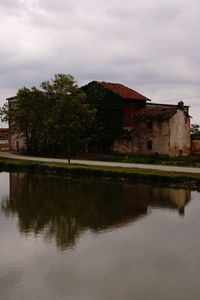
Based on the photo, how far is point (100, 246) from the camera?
38.2 feet

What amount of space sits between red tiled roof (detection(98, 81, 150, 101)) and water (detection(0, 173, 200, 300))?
2871 cm

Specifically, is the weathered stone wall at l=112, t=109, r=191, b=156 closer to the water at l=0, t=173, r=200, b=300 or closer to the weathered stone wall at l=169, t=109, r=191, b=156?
the weathered stone wall at l=169, t=109, r=191, b=156

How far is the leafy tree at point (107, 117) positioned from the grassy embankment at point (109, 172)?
13101 mm

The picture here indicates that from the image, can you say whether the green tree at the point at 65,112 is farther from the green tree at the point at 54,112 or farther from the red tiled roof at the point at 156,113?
the red tiled roof at the point at 156,113

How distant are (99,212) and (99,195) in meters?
4.27

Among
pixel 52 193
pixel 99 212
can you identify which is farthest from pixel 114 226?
pixel 52 193

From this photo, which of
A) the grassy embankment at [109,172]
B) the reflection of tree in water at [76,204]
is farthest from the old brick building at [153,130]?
the reflection of tree in water at [76,204]

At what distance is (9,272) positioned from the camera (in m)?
9.52

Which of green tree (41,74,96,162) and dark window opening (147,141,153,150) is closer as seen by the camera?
green tree (41,74,96,162)

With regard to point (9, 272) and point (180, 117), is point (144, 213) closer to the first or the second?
point (9, 272)

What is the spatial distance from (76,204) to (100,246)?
725 cm

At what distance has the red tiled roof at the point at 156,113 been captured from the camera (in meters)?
42.8

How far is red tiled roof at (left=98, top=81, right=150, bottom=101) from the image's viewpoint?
159ft

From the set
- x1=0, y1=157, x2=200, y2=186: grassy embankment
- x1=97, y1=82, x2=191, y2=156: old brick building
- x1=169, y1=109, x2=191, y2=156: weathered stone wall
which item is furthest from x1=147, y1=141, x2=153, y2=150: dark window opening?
x1=0, y1=157, x2=200, y2=186: grassy embankment
